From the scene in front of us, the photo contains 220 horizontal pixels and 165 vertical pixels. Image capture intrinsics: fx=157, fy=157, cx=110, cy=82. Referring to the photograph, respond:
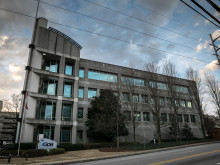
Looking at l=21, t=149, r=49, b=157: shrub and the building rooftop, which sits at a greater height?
the building rooftop

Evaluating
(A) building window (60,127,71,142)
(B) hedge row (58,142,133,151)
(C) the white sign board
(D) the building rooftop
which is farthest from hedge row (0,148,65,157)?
(D) the building rooftop

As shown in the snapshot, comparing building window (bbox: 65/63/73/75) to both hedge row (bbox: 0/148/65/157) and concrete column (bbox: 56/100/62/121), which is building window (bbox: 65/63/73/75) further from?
hedge row (bbox: 0/148/65/157)

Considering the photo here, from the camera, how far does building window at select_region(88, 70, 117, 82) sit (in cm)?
2992

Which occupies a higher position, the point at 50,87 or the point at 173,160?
the point at 50,87

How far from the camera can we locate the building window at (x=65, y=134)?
23536 millimetres

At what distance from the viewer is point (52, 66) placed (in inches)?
1037

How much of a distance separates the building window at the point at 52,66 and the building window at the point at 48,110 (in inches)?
222

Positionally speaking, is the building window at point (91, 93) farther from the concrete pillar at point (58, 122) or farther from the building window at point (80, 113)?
the concrete pillar at point (58, 122)

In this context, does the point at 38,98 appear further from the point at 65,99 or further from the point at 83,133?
the point at 83,133

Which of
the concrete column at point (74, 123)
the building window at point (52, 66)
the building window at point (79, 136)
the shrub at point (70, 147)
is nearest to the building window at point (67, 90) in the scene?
the concrete column at point (74, 123)

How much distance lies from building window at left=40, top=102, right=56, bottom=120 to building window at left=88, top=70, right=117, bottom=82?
869cm

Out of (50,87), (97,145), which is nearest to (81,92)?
(50,87)

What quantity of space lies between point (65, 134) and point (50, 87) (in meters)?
7.77

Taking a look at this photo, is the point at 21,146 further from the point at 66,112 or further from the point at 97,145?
the point at 97,145
